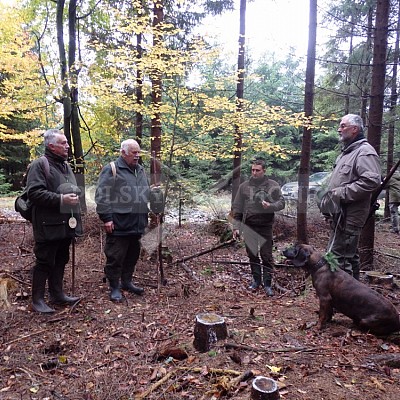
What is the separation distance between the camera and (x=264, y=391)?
2.26 m

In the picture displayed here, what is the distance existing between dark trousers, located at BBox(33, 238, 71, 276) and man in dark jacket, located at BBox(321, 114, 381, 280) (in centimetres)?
328

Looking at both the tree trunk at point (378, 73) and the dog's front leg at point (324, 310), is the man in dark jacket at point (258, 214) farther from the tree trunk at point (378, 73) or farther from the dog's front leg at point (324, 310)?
the tree trunk at point (378, 73)

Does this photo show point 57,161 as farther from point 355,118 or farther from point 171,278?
point 355,118

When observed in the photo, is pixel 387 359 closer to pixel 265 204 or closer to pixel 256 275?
pixel 265 204

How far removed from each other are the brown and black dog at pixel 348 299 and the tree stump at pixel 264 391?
4.73 ft

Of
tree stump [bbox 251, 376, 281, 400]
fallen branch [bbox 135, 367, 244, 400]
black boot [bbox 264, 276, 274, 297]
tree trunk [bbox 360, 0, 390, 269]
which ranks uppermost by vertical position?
tree trunk [bbox 360, 0, 390, 269]

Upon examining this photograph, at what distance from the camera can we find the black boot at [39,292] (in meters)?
4.09

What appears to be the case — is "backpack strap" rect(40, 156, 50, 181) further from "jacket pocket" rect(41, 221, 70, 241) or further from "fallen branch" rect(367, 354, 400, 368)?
"fallen branch" rect(367, 354, 400, 368)

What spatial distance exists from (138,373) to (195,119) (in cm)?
574

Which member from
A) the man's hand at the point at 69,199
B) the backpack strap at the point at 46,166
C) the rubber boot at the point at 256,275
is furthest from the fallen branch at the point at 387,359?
the backpack strap at the point at 46,166

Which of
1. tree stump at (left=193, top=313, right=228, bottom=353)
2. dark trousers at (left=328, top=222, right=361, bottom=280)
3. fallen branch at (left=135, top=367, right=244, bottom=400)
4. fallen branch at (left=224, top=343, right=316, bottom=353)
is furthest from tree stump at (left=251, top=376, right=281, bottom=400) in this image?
dark trousers at (left=328, top=222, right=361, bottom=280)

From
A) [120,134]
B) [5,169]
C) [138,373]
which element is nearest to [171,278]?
[138,373]

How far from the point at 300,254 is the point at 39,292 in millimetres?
3209

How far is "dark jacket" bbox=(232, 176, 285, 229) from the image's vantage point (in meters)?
5.16
